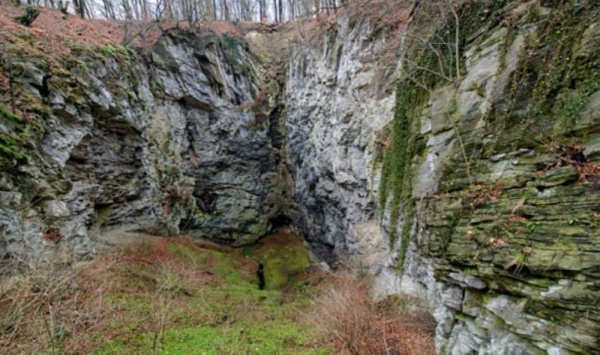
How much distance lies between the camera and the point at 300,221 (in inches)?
782

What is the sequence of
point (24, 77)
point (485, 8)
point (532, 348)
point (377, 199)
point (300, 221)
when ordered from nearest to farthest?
point (532, 348) → point (485, 8) → point (24, 77) → point (377, 199) → point (300, 221)

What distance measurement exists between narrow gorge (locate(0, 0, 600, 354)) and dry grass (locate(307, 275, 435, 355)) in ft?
2.16

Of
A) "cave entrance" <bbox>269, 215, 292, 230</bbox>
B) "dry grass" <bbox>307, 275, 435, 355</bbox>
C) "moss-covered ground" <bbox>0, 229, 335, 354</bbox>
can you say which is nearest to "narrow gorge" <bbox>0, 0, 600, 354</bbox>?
"cave entrance" <bbox>269, 215, 292, 230</bbox>

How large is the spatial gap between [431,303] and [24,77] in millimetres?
13651

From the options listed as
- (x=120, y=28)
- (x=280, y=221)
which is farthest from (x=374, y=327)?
(x=120, y=28)

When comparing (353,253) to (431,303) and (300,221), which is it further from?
(300,221)

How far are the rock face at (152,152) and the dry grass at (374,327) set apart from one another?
7.47m

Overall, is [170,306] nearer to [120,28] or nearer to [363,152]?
[363,152]

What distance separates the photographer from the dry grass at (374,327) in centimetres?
617

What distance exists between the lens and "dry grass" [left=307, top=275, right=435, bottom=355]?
6172 millimetres

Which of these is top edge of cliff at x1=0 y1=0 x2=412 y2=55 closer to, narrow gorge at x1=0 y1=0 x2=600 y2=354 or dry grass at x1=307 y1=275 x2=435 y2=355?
narrow gorge at x1=0 y1=0 x2=600 y2=354

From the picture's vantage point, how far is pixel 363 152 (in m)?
11.4

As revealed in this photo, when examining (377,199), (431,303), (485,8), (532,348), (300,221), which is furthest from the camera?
(300,221)

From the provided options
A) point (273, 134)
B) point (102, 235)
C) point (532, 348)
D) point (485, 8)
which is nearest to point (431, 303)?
point (532, 348)
